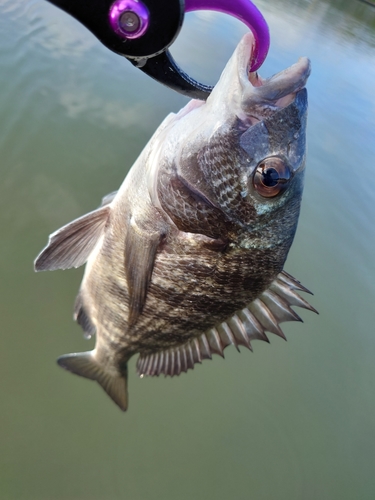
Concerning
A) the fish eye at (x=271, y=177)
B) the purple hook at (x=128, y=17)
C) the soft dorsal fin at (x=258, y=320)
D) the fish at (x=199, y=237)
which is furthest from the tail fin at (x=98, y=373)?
the purple hook at (x=128, y=17)

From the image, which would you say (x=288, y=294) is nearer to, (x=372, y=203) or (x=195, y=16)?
(x=372, y=203)

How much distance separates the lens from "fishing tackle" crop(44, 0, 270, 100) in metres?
0.84

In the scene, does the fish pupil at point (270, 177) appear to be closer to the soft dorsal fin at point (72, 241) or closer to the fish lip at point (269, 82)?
the fish lip at point (269, 82)

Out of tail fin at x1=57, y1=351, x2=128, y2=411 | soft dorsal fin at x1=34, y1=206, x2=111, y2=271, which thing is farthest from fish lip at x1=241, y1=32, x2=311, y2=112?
tail fin at x1=57, y1=351, x2=128, y2=411

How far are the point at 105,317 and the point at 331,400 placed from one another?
207 centimetres

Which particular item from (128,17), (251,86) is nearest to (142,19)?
(128,17)

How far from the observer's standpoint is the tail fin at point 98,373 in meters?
1.95

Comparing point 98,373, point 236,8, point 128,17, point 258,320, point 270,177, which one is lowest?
point 98,373

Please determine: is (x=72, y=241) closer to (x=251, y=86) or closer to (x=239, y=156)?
(x=239, y=156)

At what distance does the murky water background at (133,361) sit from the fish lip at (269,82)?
214 centimetres

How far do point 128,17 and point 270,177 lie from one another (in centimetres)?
58

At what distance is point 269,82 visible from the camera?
40.9 inches

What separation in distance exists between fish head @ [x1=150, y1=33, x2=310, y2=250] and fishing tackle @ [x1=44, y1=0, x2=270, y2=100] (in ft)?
0.42

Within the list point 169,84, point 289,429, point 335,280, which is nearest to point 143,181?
point 169,84
